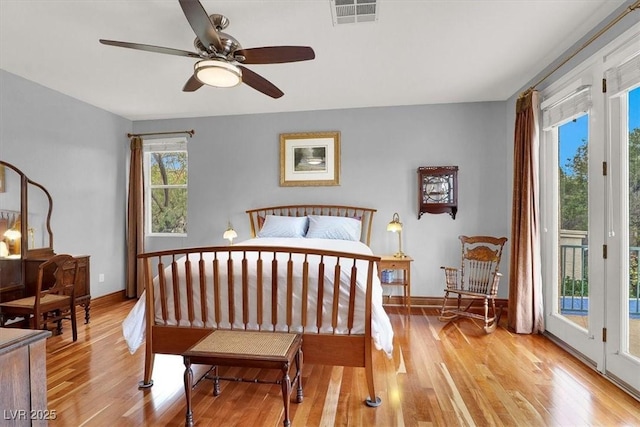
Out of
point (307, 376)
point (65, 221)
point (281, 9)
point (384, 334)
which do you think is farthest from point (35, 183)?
point (384, 334)

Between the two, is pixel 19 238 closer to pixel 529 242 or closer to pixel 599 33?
pixel 529 242

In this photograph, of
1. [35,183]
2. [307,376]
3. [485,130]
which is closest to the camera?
[307,376]

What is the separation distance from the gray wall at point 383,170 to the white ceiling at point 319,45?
35cm

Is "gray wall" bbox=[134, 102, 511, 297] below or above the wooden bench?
above

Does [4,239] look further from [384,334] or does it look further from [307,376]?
[384,334]

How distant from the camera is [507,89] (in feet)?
12.5

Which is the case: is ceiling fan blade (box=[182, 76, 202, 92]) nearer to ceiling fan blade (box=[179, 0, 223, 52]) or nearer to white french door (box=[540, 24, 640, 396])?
ceiling fan blade (box=[179, 0, 223, 52])

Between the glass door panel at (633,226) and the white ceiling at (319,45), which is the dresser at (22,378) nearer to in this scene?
the white ceiling at (319,45)

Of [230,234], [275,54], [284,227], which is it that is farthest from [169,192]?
[275,54]

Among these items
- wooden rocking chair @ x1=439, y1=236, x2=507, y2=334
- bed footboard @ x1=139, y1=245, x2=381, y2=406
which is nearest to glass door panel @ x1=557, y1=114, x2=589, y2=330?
wooden rocking chair @ x1=439, y1=236, x2=507, y2=334

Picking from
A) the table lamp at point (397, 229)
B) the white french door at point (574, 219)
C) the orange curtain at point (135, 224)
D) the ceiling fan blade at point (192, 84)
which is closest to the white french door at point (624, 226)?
the white french door at point (574, 219)

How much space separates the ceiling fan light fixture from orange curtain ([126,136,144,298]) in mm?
3024

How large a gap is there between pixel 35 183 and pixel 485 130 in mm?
5140

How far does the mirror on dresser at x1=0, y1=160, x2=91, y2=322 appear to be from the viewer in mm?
3175
